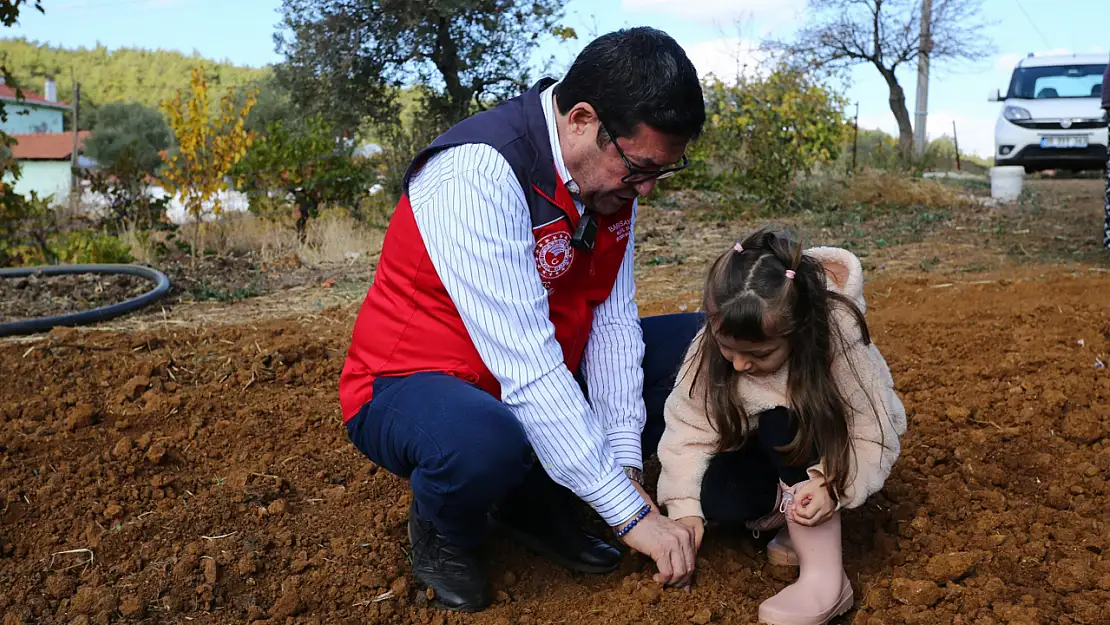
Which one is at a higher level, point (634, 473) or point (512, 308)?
point (512, 308)

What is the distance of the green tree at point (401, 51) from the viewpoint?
1009 cm

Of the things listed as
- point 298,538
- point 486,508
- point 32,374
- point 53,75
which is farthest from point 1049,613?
point 53,75

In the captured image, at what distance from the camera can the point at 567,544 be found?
2.22 m

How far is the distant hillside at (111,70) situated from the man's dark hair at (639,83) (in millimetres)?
49827

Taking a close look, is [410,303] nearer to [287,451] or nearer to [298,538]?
[298,538]

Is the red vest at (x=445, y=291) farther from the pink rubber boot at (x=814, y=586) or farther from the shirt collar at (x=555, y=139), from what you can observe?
the pink rubber boot at (x=814, y=586)

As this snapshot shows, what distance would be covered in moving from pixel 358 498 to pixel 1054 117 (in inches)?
487

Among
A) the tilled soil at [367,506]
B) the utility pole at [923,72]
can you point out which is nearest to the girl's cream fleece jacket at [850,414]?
the tilled soil at [367,506]

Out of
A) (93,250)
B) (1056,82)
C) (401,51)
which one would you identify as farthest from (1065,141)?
(93,250)

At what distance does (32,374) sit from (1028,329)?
371 cm

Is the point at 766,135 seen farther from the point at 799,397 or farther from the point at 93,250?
the point at 799,397

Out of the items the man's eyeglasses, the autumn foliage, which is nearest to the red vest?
the man's eyeglasses

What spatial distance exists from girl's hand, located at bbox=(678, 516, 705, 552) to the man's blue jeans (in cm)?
35

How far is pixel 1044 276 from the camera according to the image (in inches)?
180
